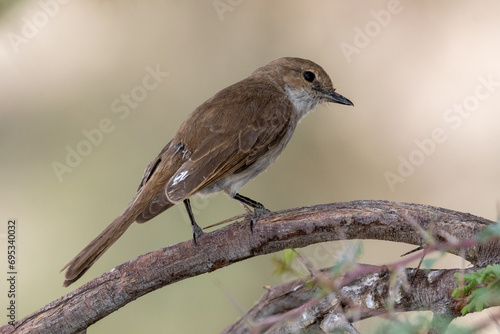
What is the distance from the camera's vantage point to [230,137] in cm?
397

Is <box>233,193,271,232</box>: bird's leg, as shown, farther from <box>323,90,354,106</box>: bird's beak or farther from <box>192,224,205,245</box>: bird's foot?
<box>323,90,354,106</box>: bird's beak

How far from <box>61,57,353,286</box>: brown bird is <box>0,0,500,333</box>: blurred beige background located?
131 cm

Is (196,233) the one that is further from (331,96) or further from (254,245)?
(331,96)

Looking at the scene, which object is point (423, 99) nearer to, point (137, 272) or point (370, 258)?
point (370, 258)

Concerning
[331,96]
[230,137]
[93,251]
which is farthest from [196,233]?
[331,96]

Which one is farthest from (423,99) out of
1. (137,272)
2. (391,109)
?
(137,272)

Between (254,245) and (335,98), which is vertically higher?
(335,98)

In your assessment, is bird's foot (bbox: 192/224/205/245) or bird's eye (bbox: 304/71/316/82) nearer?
bird's foot (bbox: 192/224/205/245)

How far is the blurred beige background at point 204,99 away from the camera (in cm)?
526

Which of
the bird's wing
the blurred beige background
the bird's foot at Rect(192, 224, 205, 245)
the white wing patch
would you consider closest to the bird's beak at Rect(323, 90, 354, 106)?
the bird's wing

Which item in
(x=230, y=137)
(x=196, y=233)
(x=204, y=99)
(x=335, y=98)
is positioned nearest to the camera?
(x=196, y=233)

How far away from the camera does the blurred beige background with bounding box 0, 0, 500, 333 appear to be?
5.26 meters

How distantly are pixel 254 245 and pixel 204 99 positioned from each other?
286 cm

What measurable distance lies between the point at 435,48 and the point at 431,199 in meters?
1.41
